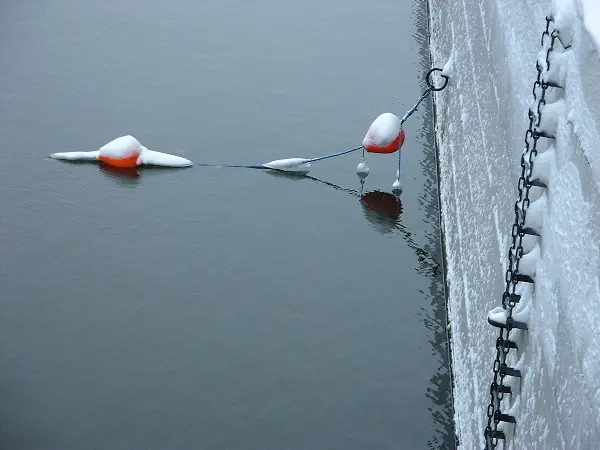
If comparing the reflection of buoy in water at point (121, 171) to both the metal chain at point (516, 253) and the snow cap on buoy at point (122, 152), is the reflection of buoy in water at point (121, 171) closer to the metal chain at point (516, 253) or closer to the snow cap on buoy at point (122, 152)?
the snow cap on buoy at point (122, 152)

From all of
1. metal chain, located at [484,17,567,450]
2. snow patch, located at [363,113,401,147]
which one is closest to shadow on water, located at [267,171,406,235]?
snow patch, located at [363,113,401,147]

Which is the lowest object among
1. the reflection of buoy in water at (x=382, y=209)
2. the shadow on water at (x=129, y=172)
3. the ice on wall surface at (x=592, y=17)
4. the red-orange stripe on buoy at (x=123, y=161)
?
the ice on wall surface at (x=592, y=17)

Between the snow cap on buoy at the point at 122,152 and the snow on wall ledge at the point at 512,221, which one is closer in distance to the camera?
the snow on wall ledge at the point at 512,221

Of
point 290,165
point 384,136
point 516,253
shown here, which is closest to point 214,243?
point 290,165

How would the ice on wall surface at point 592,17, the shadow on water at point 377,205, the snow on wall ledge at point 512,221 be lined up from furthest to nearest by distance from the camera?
the shadow on water at point 377,205, the ice on wall surface at point 592,17, the snow on wall ledge at point 512,221

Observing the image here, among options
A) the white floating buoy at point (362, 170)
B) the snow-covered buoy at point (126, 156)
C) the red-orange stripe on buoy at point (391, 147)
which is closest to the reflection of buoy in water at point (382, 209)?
the white floating buoy at point (362, 170)

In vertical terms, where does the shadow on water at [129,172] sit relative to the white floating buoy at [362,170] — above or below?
below

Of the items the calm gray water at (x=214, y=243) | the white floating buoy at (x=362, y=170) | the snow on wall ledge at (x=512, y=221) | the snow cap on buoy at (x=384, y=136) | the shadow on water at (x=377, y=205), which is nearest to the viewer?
the snow on wall ledge at (x=512, y=221)

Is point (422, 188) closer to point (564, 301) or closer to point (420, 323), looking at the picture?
point (420, 323)

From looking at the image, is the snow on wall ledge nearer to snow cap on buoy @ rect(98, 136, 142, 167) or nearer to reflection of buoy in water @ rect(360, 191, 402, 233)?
reflection of buoy in water @ rect(360, 191, 402, 233)
